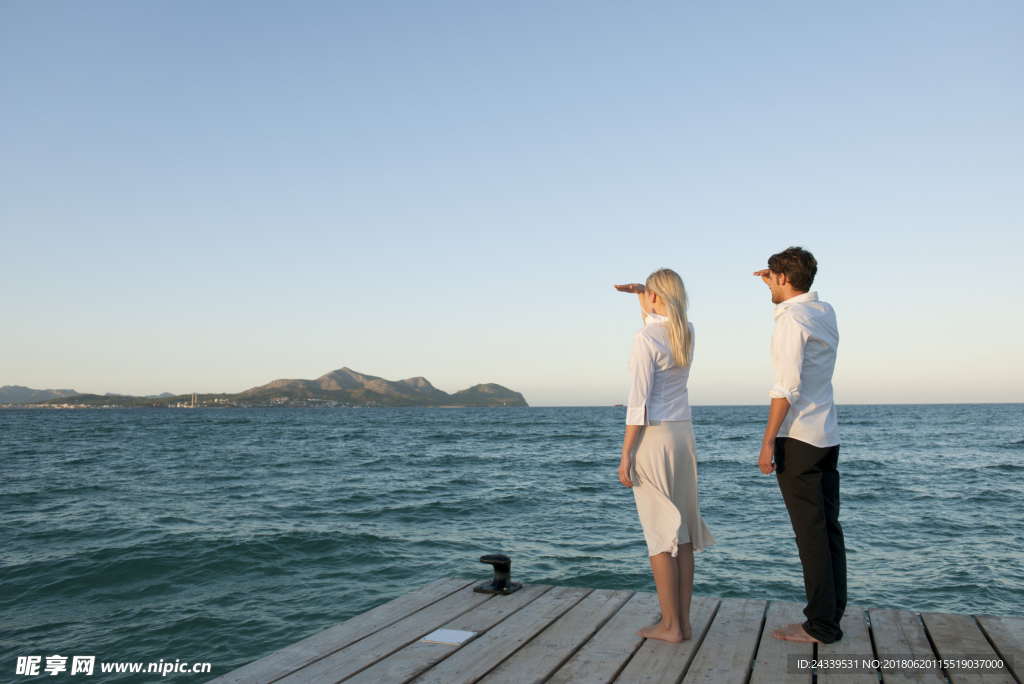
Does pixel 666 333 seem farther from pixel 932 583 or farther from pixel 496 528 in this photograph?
pixel 496 528

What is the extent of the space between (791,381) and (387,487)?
16575mm

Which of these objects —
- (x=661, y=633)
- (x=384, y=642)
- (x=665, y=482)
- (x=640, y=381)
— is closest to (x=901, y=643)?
(x=661, y=633)

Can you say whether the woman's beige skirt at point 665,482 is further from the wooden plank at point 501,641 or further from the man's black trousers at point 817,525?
the wooden plank at point 501,641

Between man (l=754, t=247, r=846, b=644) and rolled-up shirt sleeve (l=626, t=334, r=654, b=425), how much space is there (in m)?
0.67

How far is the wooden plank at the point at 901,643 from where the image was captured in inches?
114

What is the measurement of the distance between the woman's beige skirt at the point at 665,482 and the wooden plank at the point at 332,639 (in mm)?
1743

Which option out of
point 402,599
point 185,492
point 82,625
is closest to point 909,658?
point 402,599

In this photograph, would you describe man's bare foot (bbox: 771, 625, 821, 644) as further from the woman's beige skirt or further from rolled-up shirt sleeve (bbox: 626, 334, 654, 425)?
rolled-up shirt sleeve (bbox: 626, 334, 654, 425)

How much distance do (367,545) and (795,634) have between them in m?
8.87

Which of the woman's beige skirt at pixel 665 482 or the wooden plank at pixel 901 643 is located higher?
the woman's beige skirt at pixel 665 482

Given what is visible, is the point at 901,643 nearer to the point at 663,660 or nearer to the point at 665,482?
the point at 663,660

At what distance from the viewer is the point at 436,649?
3285mm

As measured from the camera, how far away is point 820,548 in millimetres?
3199

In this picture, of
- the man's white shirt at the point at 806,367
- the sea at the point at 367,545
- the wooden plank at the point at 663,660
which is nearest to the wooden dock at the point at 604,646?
the wooden plank at the point at 663,660
